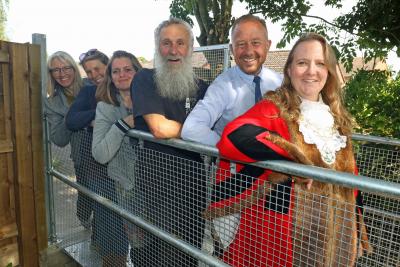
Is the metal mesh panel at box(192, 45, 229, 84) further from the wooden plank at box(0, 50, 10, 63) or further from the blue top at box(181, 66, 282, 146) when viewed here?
the wooden plank at box(0, 50, 10, 63)

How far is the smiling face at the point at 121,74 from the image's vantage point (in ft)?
8.96

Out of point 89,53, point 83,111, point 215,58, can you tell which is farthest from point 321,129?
point 215,58

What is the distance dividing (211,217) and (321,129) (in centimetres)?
77

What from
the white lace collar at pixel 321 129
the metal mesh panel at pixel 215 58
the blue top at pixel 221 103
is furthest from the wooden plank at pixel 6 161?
the white lace collar at pixel 321 129

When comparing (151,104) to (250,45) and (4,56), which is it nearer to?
(250,45)

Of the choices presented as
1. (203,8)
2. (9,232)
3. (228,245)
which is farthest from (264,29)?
(203,8)

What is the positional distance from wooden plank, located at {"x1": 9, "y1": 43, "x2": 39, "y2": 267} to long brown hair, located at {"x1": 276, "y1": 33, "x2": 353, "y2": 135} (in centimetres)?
219

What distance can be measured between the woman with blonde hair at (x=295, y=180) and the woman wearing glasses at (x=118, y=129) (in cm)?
80

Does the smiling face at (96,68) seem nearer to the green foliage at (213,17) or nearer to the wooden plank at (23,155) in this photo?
the wooden plank at (23,155)

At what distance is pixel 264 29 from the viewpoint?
2475mm

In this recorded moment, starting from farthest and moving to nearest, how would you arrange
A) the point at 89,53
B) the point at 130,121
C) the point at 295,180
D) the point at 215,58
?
the point at 215,58 → the point at 89,53 → the point at 130,121 → the point at 295,180

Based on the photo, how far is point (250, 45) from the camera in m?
2.44

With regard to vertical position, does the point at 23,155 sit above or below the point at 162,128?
below

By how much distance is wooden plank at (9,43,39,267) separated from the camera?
2.95 metres
